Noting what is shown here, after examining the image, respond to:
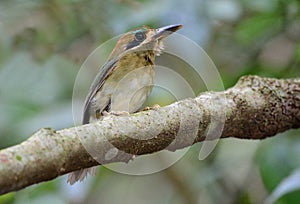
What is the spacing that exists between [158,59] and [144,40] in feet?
3.48

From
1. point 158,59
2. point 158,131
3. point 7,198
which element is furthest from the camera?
point 158,59

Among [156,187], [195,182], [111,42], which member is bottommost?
[156,187]

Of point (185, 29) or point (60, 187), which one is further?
point (185, 29)

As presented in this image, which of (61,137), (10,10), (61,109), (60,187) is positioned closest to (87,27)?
(10,10)

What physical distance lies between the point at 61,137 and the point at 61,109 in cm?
137

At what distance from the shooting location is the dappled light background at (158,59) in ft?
8.27

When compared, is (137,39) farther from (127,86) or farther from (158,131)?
(158,131)

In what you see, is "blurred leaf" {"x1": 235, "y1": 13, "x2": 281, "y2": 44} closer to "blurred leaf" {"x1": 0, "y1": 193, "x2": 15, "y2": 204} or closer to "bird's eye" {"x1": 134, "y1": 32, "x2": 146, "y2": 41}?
"bird's eye" {"x1": 134, "y1": 32, "x2": 146, "y2": 41}

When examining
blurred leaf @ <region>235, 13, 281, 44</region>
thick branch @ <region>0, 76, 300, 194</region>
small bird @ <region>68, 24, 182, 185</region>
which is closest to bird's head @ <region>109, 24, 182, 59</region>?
small bird @ <region>68, 24, 182, 185</region>

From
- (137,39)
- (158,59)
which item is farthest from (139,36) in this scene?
(158,59)

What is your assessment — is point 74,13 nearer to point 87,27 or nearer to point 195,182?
point 87,27

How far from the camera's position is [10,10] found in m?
2.99

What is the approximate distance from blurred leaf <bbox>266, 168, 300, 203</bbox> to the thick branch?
0.24 metres

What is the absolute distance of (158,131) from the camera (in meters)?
1.39
